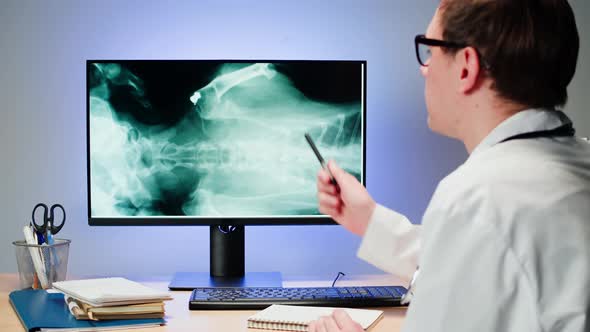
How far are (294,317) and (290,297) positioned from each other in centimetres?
16

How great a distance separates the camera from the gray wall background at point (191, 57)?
206 cm

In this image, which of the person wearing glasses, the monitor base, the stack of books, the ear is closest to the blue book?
the stack of books

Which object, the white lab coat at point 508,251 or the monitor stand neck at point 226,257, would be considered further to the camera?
the monitor stand neck at point 226,257

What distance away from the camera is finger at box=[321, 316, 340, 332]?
4.40 feet

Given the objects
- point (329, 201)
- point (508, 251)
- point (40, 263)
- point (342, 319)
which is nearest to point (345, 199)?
point (329, 201)

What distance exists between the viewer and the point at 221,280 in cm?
192

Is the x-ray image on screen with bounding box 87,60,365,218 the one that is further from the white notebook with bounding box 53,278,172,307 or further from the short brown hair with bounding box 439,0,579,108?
the short brown hair with bounding box 439,0,579,108

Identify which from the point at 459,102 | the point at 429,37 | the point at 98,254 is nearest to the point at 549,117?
the point at 459,102

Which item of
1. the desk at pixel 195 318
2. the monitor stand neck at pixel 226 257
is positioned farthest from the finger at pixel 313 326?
the monitor stand neck at pixel 226 257

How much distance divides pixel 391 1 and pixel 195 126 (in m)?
0.67

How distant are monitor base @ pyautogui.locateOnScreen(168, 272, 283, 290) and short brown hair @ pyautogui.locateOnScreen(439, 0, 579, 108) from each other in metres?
0.96

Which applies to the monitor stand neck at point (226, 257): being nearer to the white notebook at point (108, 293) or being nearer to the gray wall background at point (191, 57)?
the gray wall background at point (191, 57)

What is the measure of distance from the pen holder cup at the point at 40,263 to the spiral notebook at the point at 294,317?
59 centimetres

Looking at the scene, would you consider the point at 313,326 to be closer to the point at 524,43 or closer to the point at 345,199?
the point at 345,199
